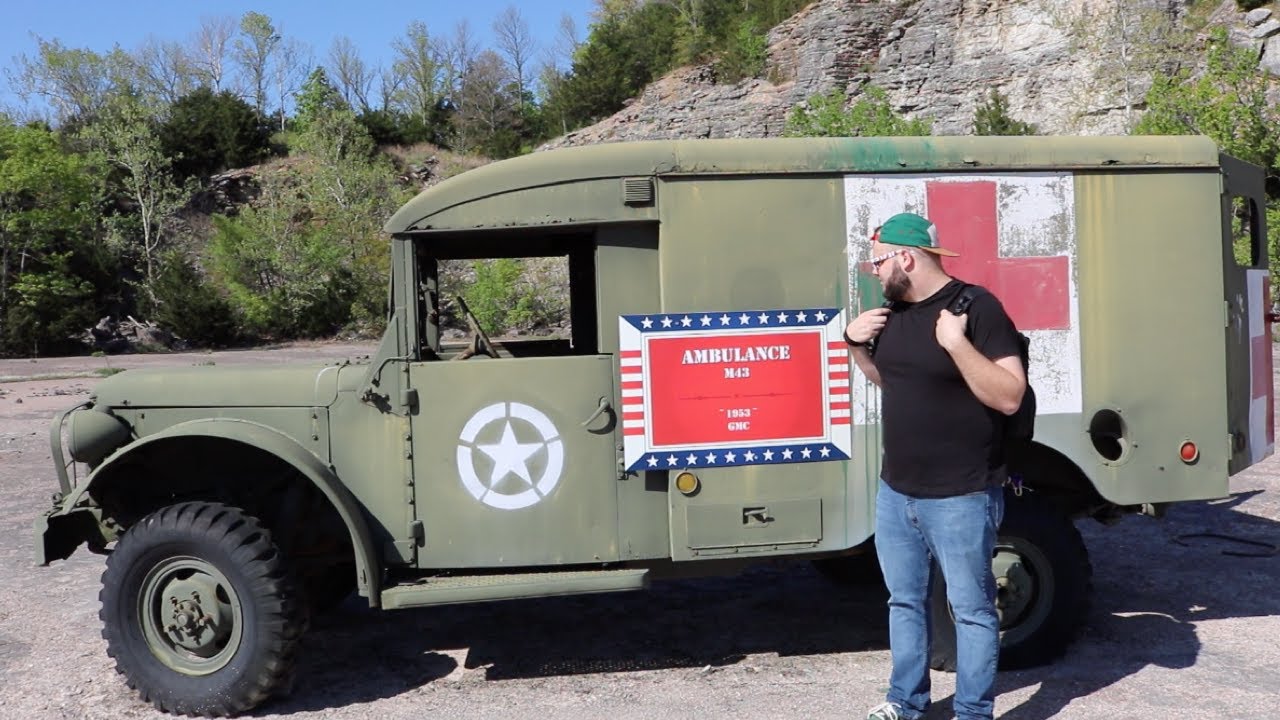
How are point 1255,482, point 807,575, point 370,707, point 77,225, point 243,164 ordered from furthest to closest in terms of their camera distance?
1. point 243,164
2. point 77,225
3. point 1255,482
4. point 807,575
5. point 370,707

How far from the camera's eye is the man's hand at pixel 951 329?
11.1ft

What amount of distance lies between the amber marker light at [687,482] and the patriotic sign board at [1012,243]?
799mm

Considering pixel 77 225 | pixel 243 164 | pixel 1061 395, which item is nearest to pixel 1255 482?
pixel 1061 395

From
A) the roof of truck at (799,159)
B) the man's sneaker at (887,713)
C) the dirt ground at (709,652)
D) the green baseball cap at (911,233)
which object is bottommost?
the dirt ground at (709,652)

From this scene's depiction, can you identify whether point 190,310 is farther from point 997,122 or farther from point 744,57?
point 744,57

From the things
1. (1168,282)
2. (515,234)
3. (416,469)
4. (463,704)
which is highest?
(515,234)

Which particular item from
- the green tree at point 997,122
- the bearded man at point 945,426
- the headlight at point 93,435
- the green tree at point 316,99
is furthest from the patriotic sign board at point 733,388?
the green tree at point 316,99

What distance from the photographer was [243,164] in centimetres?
5506

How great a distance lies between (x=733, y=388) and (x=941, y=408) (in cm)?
120

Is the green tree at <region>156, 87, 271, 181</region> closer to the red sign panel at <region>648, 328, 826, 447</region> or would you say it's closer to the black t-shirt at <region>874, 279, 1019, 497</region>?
the red sign panel at <region>648, 328, 826, 447</region>

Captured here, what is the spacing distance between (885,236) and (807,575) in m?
A: 3.55

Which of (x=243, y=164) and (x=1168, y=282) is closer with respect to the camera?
(x=1168, y=282)

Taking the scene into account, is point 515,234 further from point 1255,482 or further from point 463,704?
point 1255,482

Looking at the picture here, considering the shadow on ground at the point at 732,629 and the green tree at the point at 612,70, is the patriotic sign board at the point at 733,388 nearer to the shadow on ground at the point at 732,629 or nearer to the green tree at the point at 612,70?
the shadow on ground at the point at 732,629
